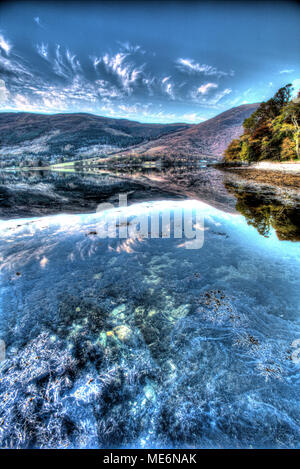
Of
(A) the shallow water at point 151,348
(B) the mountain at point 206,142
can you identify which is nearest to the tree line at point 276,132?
(A) the shallow water at point 151,348

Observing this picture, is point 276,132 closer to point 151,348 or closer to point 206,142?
point 151,348

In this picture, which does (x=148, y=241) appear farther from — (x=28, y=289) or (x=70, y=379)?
(x=70, y=379)

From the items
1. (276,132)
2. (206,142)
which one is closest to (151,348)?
(276,132)

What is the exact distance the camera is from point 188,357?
2.60 m

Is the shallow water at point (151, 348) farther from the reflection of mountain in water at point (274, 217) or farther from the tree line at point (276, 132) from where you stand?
the tree line at point (276, 132)

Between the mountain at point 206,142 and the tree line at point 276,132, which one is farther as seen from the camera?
the mountain at point 206,142

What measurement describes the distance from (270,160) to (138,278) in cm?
4399

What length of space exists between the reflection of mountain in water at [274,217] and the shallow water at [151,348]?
1316 mm

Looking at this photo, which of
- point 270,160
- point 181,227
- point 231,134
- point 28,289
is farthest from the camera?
point 231,134

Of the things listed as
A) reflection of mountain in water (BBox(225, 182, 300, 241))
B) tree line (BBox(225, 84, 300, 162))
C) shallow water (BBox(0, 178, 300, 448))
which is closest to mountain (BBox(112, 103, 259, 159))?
tree line (BBox(225, 84, 300, 162))

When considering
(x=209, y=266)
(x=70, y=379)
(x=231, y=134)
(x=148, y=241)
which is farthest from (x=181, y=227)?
(x=231, y=134)

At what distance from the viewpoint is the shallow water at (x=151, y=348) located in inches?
73.9

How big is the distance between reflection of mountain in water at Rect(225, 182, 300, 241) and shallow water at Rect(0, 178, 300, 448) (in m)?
1.32

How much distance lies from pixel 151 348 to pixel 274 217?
8.36m
